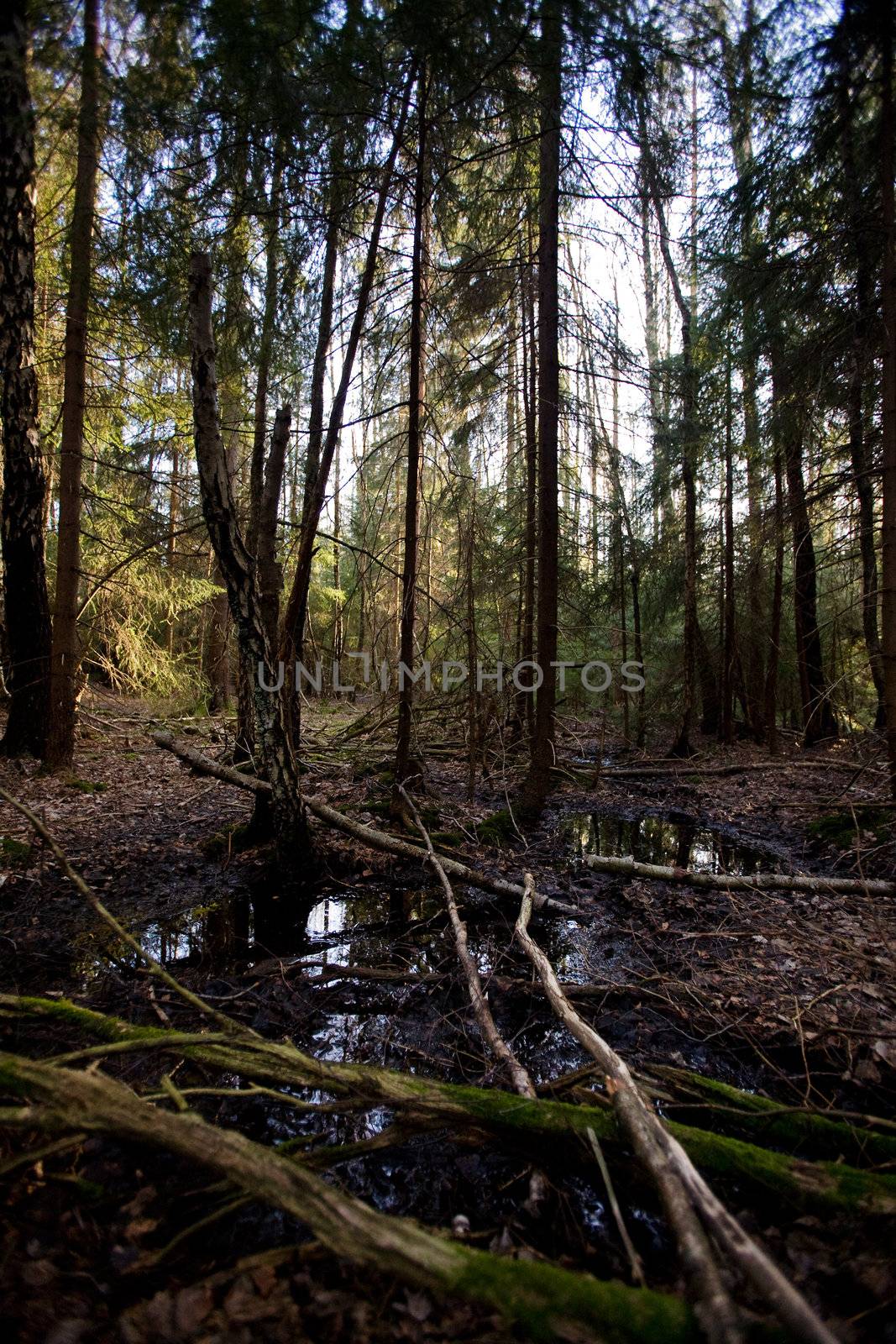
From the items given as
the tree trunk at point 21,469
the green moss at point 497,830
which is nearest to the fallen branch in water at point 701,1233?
the green moss at point 497,830

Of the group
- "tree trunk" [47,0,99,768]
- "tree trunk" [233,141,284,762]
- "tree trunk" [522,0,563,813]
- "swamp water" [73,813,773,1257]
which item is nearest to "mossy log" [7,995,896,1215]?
"swamp water" [73,813,773,1257]

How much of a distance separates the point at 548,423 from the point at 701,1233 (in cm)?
719

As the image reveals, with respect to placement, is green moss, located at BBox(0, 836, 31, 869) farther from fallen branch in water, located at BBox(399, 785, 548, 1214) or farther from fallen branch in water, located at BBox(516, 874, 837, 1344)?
fallen branch in water, located at BBox(516, 874, 837, 1344)

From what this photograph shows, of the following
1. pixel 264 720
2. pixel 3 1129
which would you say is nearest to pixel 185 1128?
pixel 3 1129

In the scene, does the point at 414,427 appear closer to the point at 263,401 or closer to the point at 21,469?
the point at 263,401

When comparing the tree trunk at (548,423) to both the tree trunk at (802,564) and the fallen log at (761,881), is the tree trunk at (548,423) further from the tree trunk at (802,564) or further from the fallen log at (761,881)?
the tree trunk at (802,564)

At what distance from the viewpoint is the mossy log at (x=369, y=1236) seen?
1.32m

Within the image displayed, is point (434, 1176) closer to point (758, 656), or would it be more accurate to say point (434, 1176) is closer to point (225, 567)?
point (225, 567)

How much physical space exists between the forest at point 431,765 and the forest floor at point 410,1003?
2 cm

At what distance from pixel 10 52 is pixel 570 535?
26.2ft

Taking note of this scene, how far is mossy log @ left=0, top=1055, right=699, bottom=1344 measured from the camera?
1.32 metres

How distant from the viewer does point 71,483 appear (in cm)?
762

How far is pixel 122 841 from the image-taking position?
616cm

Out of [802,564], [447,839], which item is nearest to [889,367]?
[802,564]
